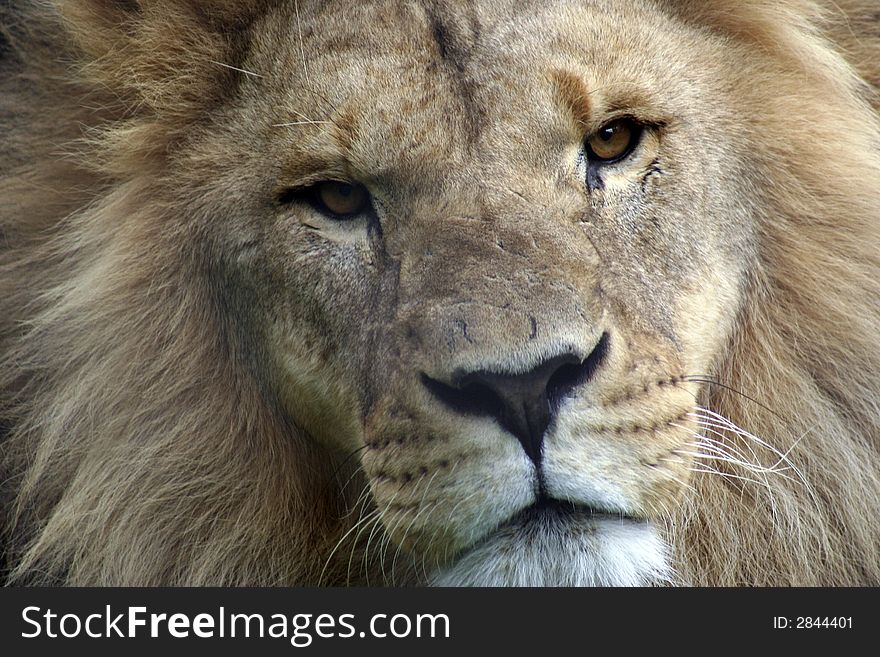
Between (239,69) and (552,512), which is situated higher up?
(239,69)

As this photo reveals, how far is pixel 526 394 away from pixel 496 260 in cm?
36

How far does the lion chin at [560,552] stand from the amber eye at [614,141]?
863mm

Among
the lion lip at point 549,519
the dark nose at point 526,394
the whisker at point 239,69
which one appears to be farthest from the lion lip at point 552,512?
the whisker at point 239,69

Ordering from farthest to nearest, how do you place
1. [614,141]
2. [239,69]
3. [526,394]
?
[239,69]
[614,141]
[526,394]

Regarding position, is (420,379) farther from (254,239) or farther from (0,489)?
(0,489)

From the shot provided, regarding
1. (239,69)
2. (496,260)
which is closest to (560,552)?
(496,260)

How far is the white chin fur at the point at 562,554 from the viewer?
245 centimetres

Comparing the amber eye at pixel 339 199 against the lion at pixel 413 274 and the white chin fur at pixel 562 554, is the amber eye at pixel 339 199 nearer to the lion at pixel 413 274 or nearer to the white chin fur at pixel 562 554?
the lion at pixel 413 274

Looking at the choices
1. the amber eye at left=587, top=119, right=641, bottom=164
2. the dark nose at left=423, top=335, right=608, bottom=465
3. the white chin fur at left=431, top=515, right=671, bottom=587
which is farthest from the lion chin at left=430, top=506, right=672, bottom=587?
the amber eye at left=587, top=119, right=641, bottom=164

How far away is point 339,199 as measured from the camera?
2.86 metres

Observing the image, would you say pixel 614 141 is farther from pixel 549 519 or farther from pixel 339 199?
pixel 549 519

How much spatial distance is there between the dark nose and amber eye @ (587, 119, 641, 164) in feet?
2.00

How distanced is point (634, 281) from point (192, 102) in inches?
48.3

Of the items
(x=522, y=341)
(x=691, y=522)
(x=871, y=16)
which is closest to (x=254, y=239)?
(x=522, y=341)
